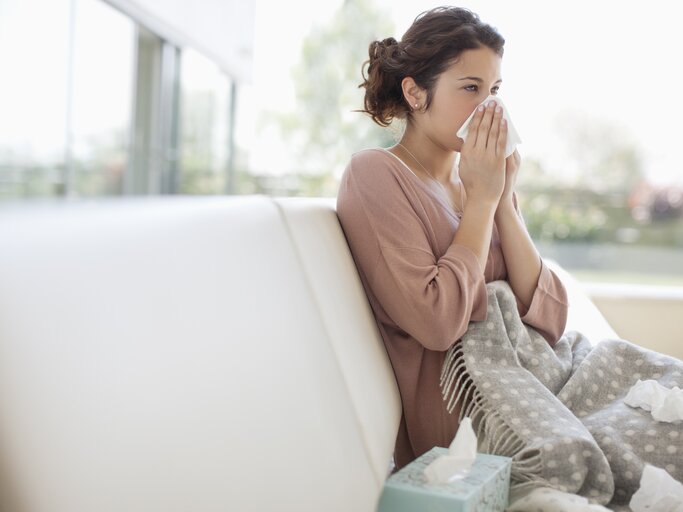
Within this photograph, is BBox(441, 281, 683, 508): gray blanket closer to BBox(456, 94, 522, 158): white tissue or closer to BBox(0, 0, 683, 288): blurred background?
BBox(456, 94, 522, 158): white tissue

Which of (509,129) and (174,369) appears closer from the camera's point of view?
(174,369)

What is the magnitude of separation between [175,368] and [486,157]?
101 cm

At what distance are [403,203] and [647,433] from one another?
0.61 metres

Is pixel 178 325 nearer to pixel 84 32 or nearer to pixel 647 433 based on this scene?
pixel 647 433

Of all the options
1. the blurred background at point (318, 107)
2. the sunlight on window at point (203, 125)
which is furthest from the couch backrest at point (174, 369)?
the sunlight on window at point (203, 125)

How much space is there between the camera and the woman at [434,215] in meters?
1.58

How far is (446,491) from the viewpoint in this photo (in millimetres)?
1145

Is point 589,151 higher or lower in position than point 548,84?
lower

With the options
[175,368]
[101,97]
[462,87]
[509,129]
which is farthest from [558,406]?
[101,97]

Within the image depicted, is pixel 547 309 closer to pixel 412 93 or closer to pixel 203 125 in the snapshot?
pixel 412 93

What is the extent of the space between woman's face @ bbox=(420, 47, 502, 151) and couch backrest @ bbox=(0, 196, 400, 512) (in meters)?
0.58

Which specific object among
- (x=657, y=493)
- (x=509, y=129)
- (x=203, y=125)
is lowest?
(x=203, y=125)

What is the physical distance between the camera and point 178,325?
3.02 ft

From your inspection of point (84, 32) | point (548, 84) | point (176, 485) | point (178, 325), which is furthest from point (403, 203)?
point (548, 84)
